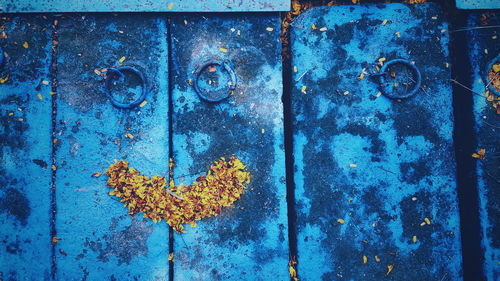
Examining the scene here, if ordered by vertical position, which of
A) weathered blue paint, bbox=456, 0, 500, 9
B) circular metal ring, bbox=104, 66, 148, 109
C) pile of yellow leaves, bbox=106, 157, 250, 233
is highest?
weathered blue paint, bbox=456, 0, 500, 9

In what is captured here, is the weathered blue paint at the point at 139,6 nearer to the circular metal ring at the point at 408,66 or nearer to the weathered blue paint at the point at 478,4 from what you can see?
the circular metal ring at the point at 408,66

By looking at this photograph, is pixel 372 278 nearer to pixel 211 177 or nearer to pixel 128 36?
pixel 211 177

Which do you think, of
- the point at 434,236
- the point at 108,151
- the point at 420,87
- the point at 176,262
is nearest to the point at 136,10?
the point at 108,151

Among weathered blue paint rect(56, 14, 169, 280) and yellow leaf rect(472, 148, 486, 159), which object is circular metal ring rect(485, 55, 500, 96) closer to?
yellow leaf rect(472, 148, 486, 159)

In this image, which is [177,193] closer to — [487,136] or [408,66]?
[408,66]

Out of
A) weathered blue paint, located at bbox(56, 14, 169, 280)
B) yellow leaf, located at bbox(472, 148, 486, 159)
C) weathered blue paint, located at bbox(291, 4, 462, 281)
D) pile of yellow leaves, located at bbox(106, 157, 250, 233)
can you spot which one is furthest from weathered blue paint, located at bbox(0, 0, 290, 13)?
yellow leaf, located at bbox(472, 148, 486, 159)

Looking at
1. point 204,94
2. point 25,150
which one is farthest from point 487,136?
point 25,150
